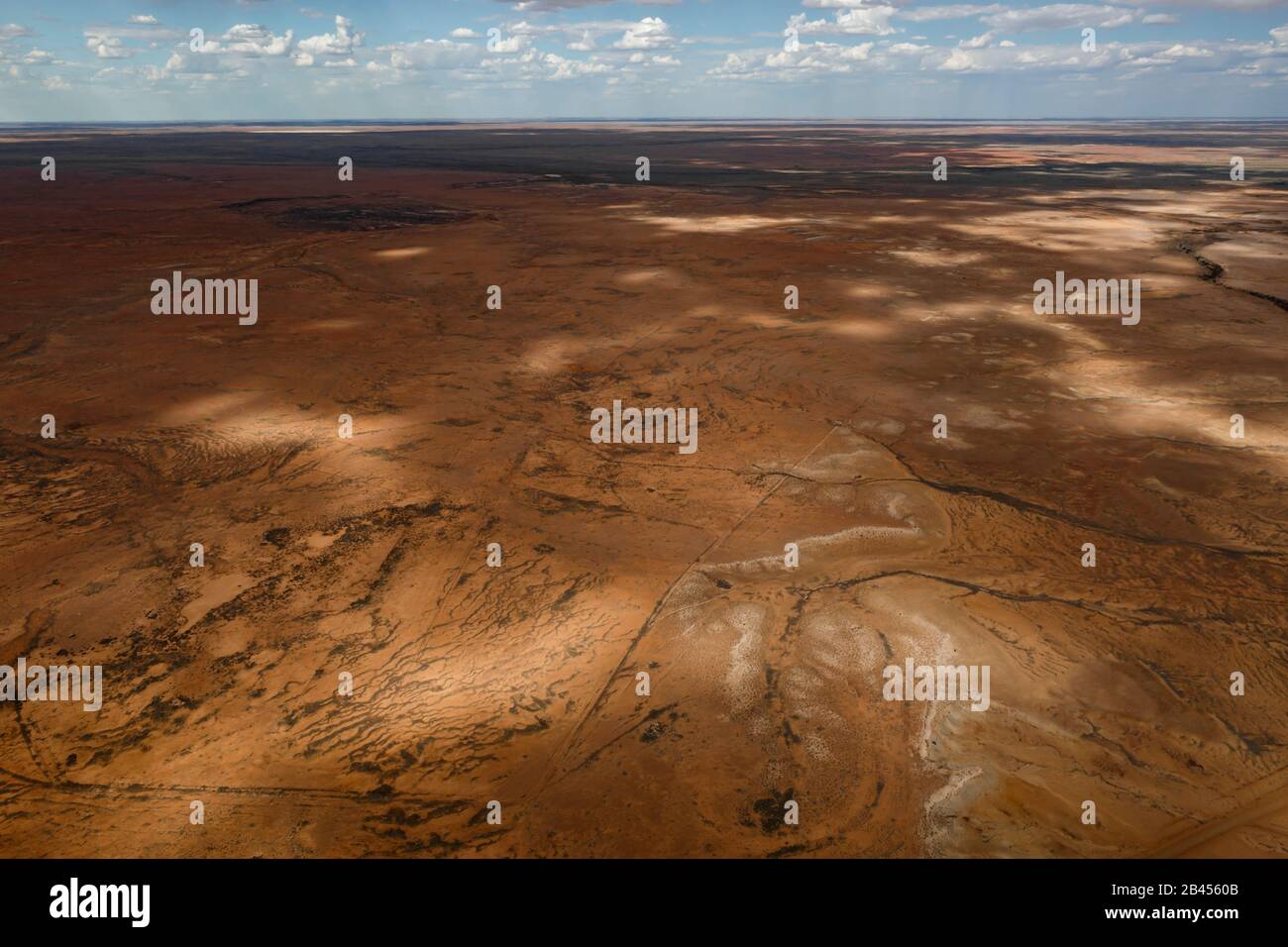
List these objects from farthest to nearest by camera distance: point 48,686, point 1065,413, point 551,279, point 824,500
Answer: point 551,279 → point 1065,413 → point 824,500 → point 48,686

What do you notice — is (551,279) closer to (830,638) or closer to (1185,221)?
(830,638)

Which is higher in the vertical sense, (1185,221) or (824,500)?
(1185,221)

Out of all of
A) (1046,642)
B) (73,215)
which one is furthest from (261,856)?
(73,215)

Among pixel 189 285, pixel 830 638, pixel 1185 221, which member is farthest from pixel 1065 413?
pixel 1185 221

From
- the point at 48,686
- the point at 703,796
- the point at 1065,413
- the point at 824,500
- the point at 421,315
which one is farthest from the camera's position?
the point at 421,315
